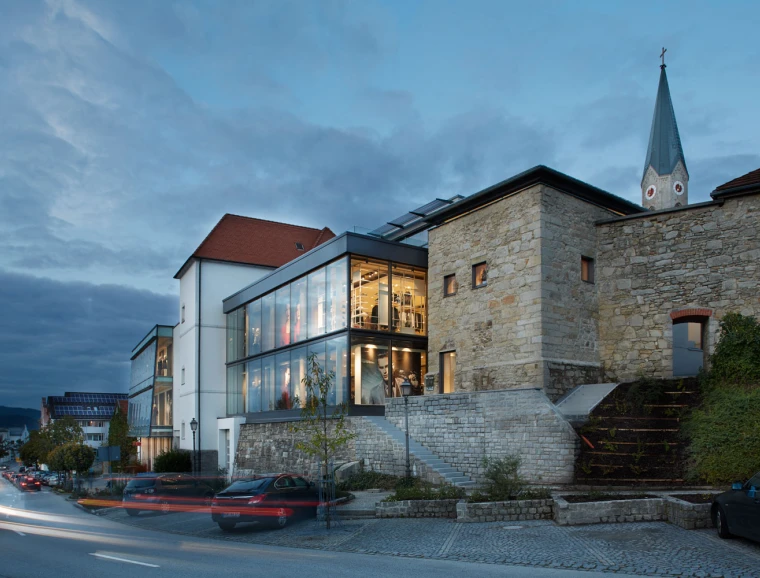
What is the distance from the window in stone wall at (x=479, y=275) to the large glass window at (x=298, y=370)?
8.64 meters

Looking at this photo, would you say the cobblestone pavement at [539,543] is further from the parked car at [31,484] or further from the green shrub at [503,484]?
the parked car at [31,484]

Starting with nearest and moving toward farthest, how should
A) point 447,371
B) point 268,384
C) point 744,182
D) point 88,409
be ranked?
1. point 744,182
2. point 447,371
3. point 268,384
4. point 88,409

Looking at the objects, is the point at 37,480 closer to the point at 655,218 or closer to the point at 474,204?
the point at 474,204

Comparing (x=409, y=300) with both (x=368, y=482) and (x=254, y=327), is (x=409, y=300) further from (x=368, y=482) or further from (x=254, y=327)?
(x=254, y=327)

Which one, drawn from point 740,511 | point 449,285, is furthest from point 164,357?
point 740,511

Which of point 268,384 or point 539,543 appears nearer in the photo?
point 539,543

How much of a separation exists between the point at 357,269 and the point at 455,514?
12594mm

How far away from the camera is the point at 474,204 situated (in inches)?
926

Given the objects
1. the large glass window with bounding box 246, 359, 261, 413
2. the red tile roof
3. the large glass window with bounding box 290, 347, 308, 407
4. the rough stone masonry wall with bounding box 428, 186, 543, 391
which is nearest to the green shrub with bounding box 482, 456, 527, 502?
the rough stone masonry wall with bounding box 428, 186, 543, 391

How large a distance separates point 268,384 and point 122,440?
23.1 m

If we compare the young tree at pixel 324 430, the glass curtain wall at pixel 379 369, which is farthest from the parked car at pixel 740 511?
the glass curtain wall at pixel 379 369

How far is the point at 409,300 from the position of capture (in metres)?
26.9

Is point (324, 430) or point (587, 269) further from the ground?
point (587, 269)

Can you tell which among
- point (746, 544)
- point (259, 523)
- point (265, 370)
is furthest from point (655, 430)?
point (265, 370)
